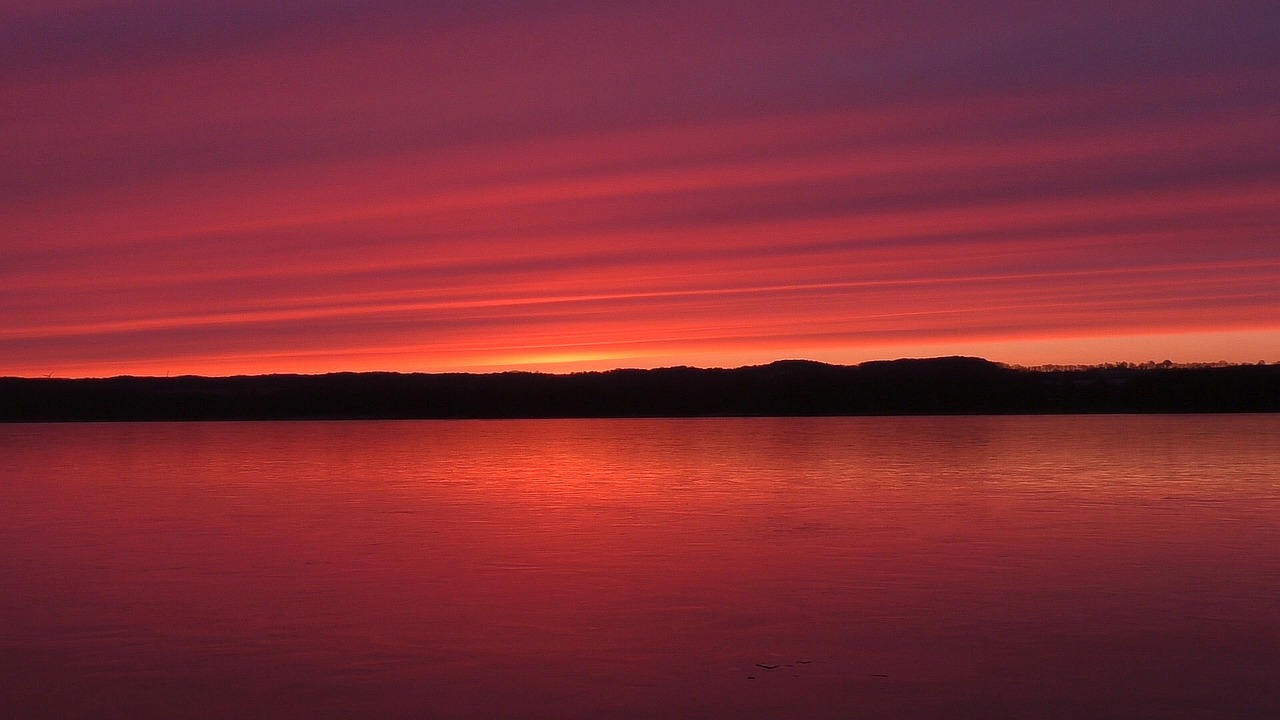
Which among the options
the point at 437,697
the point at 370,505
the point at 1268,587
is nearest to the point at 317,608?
the point at 437,697

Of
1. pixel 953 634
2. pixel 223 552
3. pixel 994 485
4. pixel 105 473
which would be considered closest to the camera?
pixel 953 634

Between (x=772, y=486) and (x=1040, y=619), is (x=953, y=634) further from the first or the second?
(x=772, y=486)

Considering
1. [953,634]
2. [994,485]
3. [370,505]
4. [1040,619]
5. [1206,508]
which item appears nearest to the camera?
[953,634]

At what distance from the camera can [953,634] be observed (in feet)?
35.1

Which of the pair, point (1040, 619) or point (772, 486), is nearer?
point (1040, 619)

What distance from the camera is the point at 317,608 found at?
12.3 metres

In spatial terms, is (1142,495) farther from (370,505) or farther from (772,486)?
(370,505)

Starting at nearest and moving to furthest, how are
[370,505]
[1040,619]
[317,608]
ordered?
[1040,619], [317,608], [370,505]

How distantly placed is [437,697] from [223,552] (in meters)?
9.20

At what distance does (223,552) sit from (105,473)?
2269 cm

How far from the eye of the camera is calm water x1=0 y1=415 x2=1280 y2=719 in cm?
880

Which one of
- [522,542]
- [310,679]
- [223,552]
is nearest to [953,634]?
[310,679]

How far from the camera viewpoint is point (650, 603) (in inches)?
491

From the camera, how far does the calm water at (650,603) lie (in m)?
8.80
